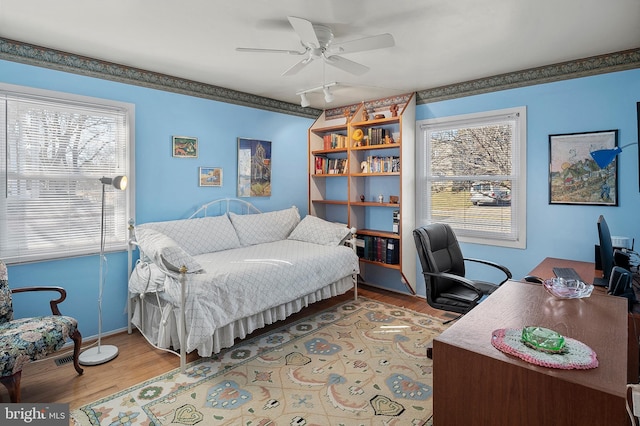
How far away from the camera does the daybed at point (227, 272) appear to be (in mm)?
2795

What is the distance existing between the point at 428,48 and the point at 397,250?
7.64ft

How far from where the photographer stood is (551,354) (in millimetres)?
1341

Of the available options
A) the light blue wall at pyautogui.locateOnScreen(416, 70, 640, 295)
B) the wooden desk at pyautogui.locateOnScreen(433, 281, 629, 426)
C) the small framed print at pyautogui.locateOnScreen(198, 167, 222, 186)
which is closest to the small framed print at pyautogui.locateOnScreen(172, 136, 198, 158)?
the small framed print at pyautogui.locateOnScreen(198, 167, 222, 186)

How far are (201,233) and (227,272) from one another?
0.97m

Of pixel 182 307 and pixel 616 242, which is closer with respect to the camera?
pixel 182 307

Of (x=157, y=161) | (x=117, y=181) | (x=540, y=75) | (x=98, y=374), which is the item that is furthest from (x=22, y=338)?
(x=540, y=75)

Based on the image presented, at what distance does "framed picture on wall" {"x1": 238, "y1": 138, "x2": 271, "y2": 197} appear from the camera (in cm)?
446

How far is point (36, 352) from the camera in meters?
2.24

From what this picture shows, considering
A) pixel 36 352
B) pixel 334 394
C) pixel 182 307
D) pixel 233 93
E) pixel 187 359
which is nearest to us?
pixel 36 352

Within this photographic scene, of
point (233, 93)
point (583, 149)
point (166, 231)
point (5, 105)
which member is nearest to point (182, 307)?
point (166, 231)

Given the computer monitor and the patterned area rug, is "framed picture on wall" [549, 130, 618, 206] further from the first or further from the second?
the patterned area rug

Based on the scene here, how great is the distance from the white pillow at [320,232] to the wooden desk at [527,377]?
8.29 feet

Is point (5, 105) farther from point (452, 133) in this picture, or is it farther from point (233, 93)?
point (452, 133)

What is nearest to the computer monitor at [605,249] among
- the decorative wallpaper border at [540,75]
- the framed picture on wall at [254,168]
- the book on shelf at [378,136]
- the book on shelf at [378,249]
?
the decorative wallpaper border at [540,75]
